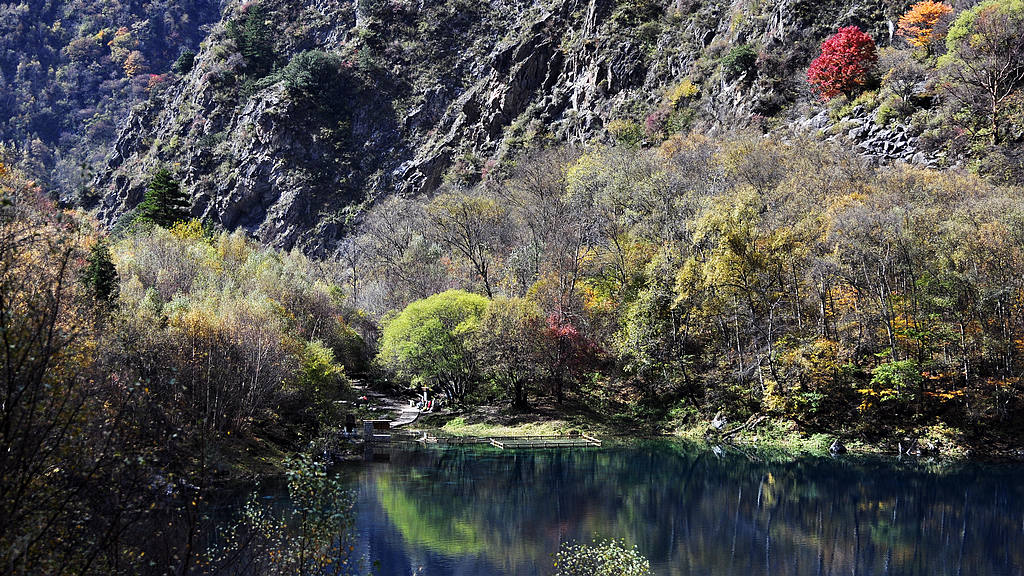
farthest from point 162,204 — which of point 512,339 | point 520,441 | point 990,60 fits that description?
point 990,60

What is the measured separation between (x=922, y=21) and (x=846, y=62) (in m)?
7.19

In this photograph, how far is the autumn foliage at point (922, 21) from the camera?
60.4 m

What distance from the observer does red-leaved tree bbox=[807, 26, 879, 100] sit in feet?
207

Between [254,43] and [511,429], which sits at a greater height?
[254,43]

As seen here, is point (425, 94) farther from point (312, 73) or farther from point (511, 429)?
point (511, 429)

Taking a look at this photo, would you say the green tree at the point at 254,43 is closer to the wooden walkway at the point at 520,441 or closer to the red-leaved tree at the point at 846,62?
the red-leaved tree at the point at 846,62

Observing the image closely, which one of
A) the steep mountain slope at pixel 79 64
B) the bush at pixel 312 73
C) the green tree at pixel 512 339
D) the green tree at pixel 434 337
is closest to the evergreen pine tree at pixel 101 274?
the green tree at pixel 434 337

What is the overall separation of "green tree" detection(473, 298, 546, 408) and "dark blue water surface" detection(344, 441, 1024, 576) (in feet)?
30.6

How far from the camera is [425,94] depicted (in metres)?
108

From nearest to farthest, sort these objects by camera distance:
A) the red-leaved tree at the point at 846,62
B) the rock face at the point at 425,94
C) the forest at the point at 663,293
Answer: the forest at the point at 663,293, the red-leaved tree at the point at 846,62, the rock face at the point at 425,94

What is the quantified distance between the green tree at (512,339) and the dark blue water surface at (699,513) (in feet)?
30.6

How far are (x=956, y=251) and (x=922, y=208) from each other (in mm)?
2978

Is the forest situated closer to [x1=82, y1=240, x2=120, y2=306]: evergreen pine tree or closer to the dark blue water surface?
[x1=82, y1=240, x2=120, y2=306]: evergreen pine tree

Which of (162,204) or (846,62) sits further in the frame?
(162,204)
